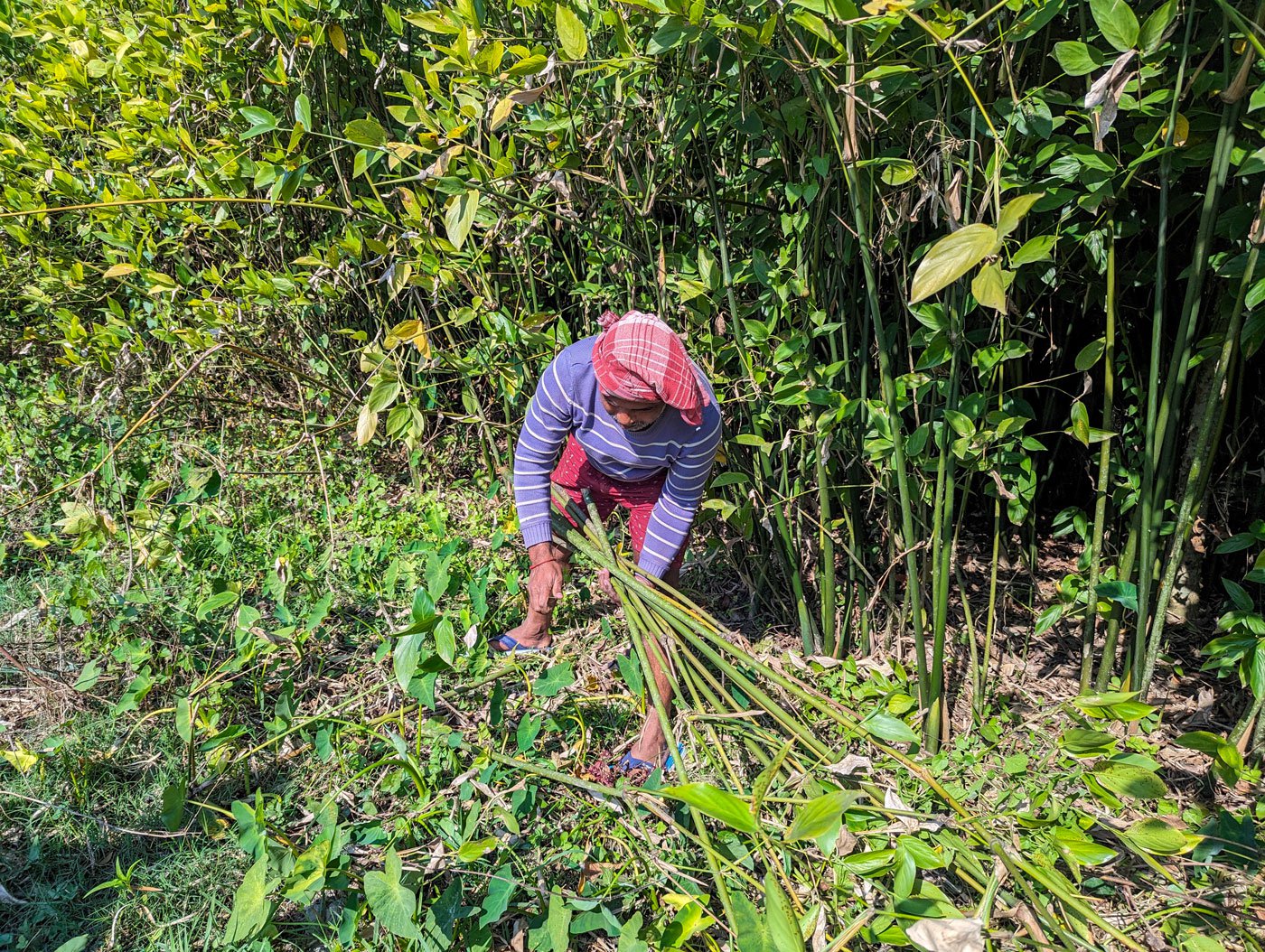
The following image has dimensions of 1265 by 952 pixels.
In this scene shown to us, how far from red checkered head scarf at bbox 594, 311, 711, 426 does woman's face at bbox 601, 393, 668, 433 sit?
40mm

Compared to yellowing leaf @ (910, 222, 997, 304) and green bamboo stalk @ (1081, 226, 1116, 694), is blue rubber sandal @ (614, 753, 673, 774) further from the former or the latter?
yellowing leaf @ (910, 222, 997, 304)

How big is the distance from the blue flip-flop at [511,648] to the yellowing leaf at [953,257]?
154 cm

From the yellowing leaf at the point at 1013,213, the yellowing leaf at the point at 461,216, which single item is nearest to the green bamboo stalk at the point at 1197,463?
Answer: the yellowing leaf at the point at 1013,213

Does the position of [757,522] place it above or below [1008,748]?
above

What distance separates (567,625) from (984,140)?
5.85 ft

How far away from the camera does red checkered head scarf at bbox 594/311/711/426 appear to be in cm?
165

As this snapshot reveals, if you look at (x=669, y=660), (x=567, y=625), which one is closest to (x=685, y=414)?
(x=669, y=660)

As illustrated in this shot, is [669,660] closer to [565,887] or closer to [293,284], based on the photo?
[565,887]

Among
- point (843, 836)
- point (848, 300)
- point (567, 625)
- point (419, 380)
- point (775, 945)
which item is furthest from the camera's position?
point (419, 380)

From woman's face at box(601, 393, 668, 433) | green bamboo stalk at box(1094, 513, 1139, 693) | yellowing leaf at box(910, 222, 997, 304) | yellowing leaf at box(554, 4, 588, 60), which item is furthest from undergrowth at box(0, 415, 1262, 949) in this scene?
yellowing leaf at box(554, 4, 588, 60)

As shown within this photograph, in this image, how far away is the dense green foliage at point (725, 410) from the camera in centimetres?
146

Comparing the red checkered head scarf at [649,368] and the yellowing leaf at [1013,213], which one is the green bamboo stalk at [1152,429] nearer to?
the yellowing leaf at [1013,213]

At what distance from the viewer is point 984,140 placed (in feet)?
5.67

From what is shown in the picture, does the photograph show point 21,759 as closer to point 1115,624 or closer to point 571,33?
point 571,33
